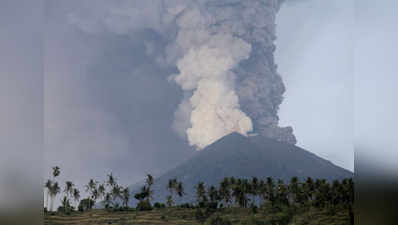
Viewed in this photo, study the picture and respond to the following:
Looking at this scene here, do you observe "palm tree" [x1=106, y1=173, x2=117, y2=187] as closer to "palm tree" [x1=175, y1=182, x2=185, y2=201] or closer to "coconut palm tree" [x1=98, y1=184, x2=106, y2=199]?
"coconut palm tree" [x1=98, y1=184, x2=106, y2=199]

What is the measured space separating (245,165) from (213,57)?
1.47 metres

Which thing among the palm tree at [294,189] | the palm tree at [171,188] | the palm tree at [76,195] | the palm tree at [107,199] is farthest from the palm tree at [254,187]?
the palm tree at [76,195]

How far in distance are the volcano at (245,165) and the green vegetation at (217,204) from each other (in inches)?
3.1

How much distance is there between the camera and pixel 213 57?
210 inches

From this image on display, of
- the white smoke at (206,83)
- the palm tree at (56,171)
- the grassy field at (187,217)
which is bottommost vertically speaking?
the grassy field at (187,217)

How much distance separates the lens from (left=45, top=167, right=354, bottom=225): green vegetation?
5156mm

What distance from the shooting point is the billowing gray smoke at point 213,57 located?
17.3 ft

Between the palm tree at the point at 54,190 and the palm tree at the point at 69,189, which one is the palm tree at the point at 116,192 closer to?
the palm tree at the point at 69,189

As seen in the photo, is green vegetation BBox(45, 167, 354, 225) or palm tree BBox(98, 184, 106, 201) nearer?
green vegetation BBox(45, 167, 354, 225)

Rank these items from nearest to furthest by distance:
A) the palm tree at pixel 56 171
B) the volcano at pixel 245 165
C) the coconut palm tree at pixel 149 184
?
the volcano at pixel 245 165, the coconut palm tree at pixel 149 184, the palm tree at pixel 56 171

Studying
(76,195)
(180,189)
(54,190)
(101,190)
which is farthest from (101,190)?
(180,189)

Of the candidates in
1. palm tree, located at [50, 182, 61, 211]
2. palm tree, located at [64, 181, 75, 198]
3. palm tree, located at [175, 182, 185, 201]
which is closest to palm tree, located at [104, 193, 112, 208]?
palm tree, located at [64, 181, 75, 198]

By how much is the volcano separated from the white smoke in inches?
6.4

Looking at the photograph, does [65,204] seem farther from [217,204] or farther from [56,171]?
[217,204]
